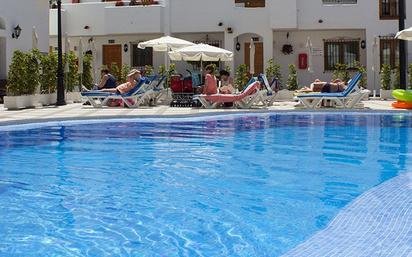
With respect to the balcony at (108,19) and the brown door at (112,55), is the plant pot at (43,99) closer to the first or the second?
the balcony at (108,19)

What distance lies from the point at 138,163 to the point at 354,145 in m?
3.96

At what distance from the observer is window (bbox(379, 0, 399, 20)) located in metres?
27.4

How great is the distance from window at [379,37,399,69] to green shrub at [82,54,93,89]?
12779 millimetres

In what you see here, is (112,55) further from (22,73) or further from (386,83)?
(386,83)

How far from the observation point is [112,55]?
100 ft

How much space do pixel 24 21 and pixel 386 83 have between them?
14460 mm

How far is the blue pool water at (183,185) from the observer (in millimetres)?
4762

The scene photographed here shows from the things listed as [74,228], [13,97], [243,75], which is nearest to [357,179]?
[74,228]

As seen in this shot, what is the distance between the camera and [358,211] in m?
5.45

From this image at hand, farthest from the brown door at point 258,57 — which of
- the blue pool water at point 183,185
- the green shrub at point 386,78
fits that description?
the blue pool water at point 183,185

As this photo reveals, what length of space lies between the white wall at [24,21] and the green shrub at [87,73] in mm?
2499

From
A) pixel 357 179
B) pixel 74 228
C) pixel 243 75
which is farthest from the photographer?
pixel 243 75

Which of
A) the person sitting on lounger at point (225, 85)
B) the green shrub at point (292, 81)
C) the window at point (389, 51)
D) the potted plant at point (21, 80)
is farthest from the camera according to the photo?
the window at point (389, 51)

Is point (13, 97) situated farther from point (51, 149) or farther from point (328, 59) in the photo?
point (328, 59)
